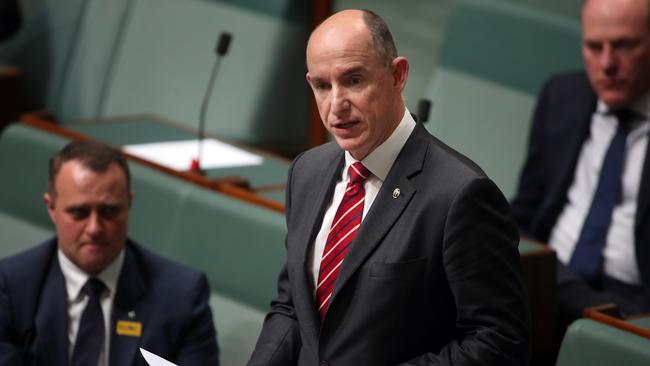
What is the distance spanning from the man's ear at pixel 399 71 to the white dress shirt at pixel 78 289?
748 mm

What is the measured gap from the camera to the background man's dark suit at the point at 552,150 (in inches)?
85.0

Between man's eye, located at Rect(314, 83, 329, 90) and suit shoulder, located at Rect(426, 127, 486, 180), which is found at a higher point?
man's eye, located at Rect(314, 83, 329, 90)

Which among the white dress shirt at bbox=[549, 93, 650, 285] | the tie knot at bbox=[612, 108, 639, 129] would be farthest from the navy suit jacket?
the tie knot at bbox=[612, 108, 639, 129]

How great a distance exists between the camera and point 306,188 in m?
1.27

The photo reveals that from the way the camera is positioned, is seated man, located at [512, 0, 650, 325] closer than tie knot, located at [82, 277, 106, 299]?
No

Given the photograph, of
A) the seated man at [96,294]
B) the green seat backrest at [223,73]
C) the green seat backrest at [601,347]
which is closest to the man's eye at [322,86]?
the green seat backrest at [601,347]

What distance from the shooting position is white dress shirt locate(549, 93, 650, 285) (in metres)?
2.02

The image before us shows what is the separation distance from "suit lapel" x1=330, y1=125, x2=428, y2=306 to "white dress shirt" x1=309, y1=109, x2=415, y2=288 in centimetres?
2

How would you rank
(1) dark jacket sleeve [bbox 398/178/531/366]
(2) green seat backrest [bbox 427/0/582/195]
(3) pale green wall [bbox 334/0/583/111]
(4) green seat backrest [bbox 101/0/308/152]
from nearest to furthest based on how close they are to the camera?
(1) dark jacket sleeve [bbox 398/178/531/366] → (2) green seat backrest [bbox 427/0/582/195] → (3) pale green wall [bbox 334/0/583/111] → (4) green seat backrest [bbox 101/0/308/152]

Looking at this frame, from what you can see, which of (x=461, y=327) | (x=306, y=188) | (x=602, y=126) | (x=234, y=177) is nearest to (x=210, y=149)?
(x=234, y=177)

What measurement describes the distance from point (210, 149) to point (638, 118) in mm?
873

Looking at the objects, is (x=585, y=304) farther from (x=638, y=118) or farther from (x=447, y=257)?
(x=447, y=257)

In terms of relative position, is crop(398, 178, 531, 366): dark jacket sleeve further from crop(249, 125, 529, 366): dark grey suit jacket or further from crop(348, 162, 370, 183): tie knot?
crop(348, 162, 370, 183): tie knot

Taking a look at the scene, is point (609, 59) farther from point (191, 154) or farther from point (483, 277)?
point (483, 277)
